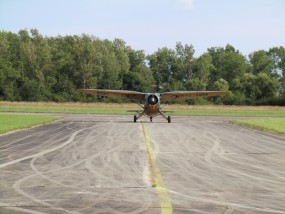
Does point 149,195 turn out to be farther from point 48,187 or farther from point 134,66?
point 134,66

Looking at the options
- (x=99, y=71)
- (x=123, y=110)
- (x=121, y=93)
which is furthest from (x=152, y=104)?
(x=99, y=71)

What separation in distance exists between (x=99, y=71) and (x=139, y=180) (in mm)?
83486

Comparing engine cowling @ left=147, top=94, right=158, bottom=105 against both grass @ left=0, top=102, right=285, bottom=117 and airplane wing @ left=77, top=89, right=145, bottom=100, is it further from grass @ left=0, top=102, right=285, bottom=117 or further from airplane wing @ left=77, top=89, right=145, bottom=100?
grass @ left=0, top=102, right=285, bottom=117

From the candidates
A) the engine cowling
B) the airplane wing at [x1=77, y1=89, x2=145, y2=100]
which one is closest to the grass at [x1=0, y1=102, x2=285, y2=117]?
the airplane wing at [x1=77, y1=89, x2=145, y2=100]

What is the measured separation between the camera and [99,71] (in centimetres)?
9156

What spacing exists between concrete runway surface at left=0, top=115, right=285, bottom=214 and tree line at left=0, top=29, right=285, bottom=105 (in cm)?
6417

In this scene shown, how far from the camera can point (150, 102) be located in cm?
3369

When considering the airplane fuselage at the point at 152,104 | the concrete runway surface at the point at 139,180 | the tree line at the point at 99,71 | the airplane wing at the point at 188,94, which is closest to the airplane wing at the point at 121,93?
the airplane wing at the point at 188,94

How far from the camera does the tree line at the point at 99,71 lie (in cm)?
8250

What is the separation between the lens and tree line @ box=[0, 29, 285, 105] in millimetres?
82500

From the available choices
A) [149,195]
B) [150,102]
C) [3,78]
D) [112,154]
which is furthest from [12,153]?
[3,78]

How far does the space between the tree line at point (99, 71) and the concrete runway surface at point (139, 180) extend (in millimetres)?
64166

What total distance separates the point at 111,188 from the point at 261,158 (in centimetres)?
639

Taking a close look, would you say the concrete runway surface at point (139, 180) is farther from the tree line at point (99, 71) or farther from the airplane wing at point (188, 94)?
the tree line at point (99, 71)
